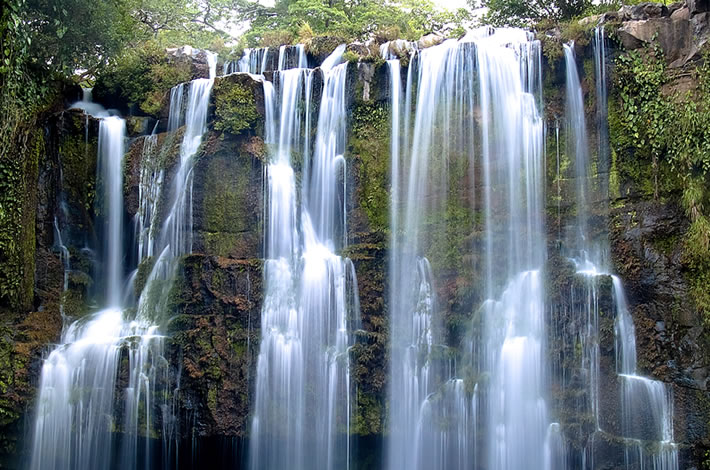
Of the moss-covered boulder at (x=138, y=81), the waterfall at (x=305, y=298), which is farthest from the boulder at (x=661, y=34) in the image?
the moss-covered boulder at (x=138, y=81)

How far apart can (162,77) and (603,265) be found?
11.4 m

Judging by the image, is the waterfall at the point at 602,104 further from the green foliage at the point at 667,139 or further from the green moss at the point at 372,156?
the green moss at the point at 372,156

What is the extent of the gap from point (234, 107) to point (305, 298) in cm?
447

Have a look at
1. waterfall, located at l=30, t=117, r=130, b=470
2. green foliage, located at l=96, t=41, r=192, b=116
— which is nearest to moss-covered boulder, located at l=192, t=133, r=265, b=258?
waterfall, located at l=30, t=117, r=130, b=470

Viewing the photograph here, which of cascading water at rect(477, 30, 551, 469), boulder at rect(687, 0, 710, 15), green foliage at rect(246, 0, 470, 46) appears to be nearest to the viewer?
cascading water at rect(477, 30, 551, 469)

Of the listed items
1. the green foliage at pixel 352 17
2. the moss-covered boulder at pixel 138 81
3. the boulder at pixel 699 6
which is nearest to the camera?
the boulder at pixel 699 6

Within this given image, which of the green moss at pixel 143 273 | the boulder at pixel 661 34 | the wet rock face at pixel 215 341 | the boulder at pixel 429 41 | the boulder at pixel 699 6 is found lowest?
the wet rock face at pixel 215 341

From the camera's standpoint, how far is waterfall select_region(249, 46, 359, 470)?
1201 cm

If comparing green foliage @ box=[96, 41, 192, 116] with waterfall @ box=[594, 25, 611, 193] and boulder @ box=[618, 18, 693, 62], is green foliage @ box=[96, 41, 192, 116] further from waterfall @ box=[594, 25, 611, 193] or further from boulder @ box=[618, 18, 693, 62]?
boulder @ box=[618, 18, 693, 62]

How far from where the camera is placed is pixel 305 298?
12.6 meters

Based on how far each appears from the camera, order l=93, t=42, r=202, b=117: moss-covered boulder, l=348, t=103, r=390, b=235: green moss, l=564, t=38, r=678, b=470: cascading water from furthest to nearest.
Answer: l=93, t=42, r=202, b=117: moss-covered boulder, l=348, t=103, r=390, b=235: green moss, l=564, t=38, r=678, b=470: cascading water

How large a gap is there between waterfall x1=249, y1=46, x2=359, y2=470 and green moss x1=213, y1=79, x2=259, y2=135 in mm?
435

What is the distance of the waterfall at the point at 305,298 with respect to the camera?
1201 centimetres

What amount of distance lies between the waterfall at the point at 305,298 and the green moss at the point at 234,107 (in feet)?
1.43
